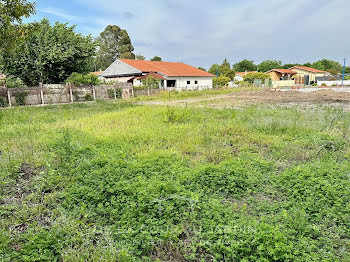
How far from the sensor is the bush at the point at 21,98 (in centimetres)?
1656

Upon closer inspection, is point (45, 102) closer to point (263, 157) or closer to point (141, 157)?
point (141, 157)

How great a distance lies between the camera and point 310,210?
2895mm

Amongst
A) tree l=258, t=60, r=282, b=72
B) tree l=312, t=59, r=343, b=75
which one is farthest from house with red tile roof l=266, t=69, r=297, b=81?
tree l=312, t=59, r=343, b=75

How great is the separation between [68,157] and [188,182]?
8.24 feet

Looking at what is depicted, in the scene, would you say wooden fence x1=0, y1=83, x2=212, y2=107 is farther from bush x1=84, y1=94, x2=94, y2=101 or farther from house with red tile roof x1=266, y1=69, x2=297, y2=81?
house with red tile roof x1=266, y1=69, x2=297, y2=81

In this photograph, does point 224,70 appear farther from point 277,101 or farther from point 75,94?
point 75,94

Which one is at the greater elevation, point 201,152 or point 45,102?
point 45,102

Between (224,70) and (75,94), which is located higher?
(224,70)

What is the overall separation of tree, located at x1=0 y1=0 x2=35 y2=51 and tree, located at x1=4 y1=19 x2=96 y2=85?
10709 mm

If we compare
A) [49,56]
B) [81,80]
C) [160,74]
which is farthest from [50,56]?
[160,74]

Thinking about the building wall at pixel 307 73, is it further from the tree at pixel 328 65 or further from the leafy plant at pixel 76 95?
the leafy plant at pixel 76 95

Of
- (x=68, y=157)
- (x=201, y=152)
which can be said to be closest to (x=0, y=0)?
(x=68, y=157)

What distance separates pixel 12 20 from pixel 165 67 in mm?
28352

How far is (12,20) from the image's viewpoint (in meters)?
8.70
